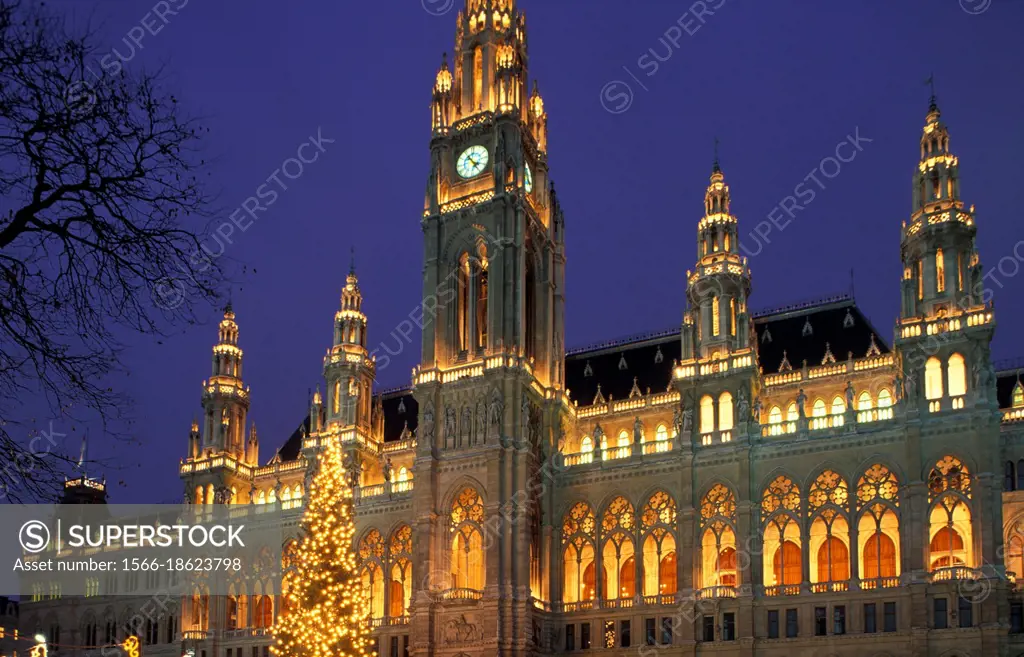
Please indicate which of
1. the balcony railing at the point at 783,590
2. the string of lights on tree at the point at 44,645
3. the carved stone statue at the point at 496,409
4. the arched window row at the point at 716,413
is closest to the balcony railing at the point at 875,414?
the arched window row at the point at 716,413

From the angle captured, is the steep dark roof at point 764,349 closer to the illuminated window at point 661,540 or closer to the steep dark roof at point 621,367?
the steep dark roof at point 621,367

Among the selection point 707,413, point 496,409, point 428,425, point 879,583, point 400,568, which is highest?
point 496,409

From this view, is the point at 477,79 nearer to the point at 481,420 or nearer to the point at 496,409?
the point at 496,409

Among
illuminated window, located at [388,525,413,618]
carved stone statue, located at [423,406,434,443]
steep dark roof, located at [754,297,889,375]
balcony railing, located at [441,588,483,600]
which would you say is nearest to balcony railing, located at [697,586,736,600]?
balcony railing, located at [441,588,483,600]

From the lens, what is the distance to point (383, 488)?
73.4 meters

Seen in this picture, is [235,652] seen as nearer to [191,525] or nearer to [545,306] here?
[191,525]

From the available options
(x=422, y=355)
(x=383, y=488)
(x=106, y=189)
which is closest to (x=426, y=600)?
(x=383, y=488)

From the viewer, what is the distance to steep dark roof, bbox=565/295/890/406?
236 feet

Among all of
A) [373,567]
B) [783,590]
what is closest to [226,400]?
[373,567]

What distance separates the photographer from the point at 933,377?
196ft

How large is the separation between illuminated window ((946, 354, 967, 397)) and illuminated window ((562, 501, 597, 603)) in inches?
866

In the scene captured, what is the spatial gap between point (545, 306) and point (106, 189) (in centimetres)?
6309

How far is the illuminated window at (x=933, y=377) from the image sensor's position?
59250 millimetres

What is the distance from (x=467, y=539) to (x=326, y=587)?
60.8 ft
